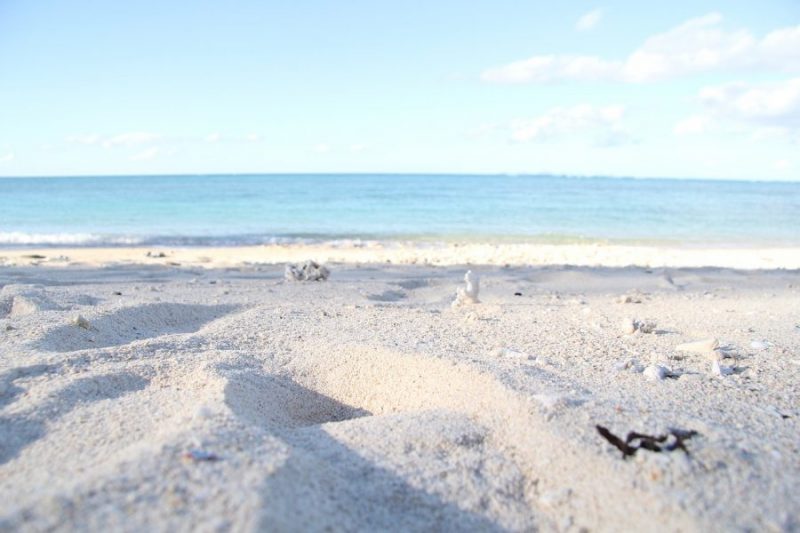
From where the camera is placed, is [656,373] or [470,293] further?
[470,293]

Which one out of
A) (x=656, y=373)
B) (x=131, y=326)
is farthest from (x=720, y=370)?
(x=131, y=326)

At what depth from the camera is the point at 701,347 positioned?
3123mm

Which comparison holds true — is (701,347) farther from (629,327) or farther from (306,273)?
(306,273)

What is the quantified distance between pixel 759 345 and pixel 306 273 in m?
3.99

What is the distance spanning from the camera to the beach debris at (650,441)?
5.91 ft

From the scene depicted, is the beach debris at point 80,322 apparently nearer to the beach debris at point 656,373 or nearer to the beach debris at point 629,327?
the beach debris at point 656,373

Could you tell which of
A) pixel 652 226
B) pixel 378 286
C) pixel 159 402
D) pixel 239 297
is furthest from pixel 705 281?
pixel 652 226

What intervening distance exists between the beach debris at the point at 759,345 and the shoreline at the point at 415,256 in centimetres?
546

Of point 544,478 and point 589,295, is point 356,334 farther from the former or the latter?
point 589,295

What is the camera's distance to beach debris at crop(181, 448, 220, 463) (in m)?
1.58

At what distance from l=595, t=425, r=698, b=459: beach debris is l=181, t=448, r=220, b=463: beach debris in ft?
3.83

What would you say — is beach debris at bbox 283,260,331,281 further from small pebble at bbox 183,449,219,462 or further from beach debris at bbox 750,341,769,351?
small pebble at bbox 183,449,219,462

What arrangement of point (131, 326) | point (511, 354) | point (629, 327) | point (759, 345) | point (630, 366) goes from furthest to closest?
point (629, 327) < point (131, 326) < point (759, 345) < point (511, 354) < point (630, 366)

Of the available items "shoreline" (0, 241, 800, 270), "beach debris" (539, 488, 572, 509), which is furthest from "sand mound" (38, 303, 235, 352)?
"shoreline" (0, 241, 800, 270)
